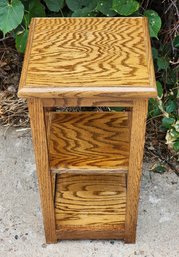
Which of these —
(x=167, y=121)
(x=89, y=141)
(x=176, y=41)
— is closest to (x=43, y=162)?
(x=89, y=141)

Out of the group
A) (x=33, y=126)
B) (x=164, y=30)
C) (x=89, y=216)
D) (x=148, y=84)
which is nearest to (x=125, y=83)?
(x=148, y=84)

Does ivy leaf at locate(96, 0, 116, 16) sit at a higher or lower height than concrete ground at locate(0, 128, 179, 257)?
higher

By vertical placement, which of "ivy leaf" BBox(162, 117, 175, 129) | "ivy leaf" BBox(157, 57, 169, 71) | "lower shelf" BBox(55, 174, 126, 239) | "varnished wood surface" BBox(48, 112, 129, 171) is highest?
"ivy leaf" BBox(157, 57, 169, 71)

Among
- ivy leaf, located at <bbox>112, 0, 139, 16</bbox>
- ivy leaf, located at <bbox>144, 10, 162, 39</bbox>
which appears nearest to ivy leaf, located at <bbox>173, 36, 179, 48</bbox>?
ivy leaf, located at <bbox>144, 10, 162, 39</bbox>

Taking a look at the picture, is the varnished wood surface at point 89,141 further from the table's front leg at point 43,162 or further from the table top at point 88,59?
the table top at point 88,59

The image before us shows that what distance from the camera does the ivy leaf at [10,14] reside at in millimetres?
1890

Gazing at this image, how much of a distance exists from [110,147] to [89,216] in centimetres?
35

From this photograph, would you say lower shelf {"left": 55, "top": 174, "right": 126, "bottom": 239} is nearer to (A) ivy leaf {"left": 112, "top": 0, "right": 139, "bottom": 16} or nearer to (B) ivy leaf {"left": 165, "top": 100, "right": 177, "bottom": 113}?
(B) ivy leaf {"left": 165, "top": 100, "right": 177, "bottom": 113}

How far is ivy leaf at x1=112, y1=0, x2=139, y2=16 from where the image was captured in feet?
6.10

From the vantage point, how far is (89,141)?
175 centimetres

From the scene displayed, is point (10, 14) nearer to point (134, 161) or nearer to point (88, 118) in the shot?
point (88, 118)

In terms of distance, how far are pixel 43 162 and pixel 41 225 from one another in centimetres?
50

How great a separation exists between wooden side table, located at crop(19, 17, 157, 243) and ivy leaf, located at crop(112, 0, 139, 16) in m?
0.19

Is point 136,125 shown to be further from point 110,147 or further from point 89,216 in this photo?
point 89,216
